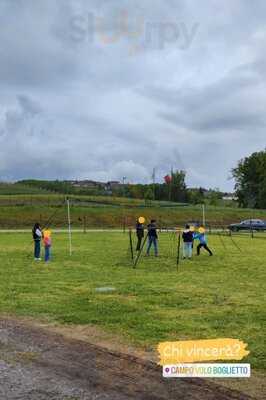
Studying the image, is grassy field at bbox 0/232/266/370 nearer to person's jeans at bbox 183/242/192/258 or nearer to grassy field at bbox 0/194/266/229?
person's jeans at bbox 183/242/192/258

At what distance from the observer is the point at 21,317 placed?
11.1 m

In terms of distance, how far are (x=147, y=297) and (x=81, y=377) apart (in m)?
6.23

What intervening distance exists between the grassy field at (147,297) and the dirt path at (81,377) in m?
1.11

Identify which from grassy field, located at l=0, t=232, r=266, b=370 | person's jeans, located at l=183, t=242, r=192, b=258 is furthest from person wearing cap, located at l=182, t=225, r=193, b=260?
grassy field, located at l=0, t=232, r=266, b=370

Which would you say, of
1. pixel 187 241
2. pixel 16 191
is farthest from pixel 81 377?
pixel 16 191

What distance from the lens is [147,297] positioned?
43.4 ft

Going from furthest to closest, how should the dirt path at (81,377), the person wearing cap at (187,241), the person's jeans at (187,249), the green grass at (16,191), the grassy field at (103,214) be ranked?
the green grass at (16,191) < the grassy field at (103,214) < the person's jeans at (187,249) < the person wearing cap at (187,241) < the dirt path at (81,377)

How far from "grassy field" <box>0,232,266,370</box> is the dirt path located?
3.65 feet

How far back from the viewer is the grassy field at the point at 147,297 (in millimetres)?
9859

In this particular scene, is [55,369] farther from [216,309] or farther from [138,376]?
[216,309]

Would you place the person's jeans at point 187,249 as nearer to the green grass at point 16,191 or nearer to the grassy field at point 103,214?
the grassy field at point 103,214

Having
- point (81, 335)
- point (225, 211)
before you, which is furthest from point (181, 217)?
point (81, 335)

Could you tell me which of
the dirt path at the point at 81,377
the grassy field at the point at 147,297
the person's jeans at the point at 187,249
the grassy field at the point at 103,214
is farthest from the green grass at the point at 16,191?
the dirt path at the point at 81,377

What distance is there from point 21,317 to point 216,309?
13.9ft
